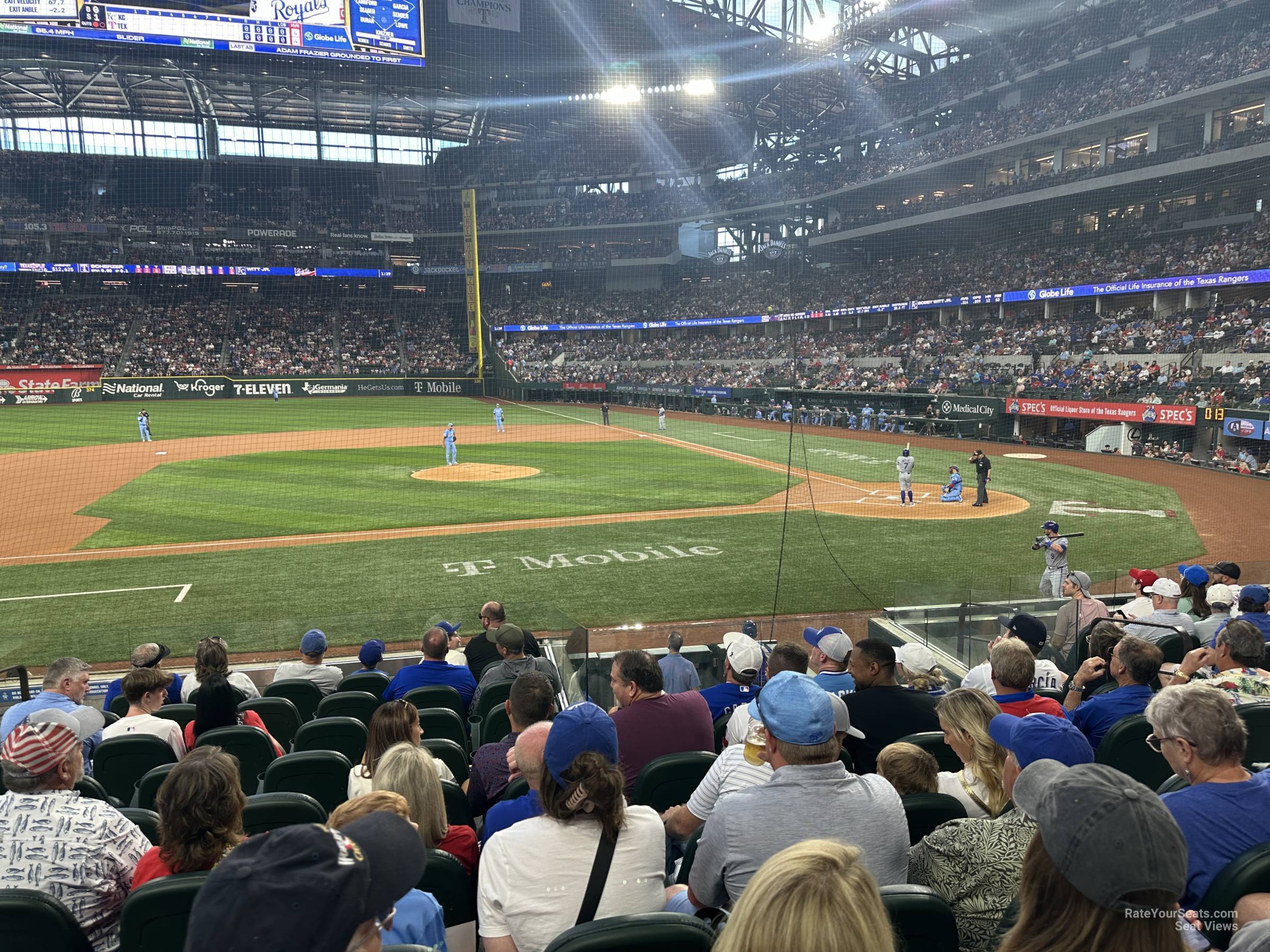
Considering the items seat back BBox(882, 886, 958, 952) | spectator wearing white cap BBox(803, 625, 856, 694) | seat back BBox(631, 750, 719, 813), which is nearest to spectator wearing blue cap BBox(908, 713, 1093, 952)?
seat back BBox(882, 886, 958, 952)

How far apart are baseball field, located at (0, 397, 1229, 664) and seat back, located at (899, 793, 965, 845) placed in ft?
22.8

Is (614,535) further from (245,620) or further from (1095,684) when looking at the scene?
(1095,684)

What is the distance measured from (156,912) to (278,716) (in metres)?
4.14

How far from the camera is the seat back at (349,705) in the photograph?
714 cm

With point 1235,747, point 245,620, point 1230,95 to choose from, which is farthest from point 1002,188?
point 1235,747

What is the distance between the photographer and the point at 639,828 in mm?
3160

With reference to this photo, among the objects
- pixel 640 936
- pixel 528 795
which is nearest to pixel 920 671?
pixel 528 795

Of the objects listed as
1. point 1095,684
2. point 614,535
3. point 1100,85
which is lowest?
point 614,535

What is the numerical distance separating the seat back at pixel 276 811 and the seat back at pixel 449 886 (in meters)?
0.97

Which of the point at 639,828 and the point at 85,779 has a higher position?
the point at 639,828

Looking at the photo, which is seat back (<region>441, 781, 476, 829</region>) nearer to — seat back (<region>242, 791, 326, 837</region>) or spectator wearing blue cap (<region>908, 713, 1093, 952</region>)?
seat back (<region>242, 791, 326, 837</region>)

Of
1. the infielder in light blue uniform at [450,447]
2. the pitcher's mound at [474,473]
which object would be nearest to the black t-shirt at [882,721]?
the pitcher's mound at [474,473]

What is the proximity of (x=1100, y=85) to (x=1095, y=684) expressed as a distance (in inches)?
1865

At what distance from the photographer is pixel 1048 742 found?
3.24 meters
